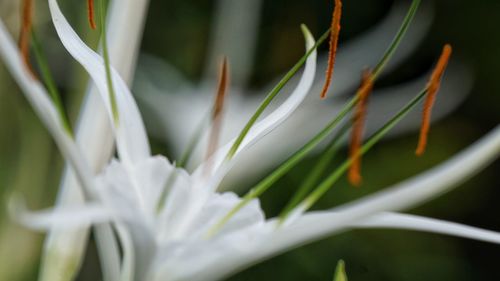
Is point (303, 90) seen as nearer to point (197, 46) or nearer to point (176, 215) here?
point (176, 215)

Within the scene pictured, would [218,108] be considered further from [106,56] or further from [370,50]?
[370,50]

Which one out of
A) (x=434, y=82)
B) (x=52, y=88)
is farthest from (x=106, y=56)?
(x=434, y=82)

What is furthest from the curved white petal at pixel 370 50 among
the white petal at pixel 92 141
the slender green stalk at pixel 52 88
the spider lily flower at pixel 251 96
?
the slender green stalk at pixel 52 88

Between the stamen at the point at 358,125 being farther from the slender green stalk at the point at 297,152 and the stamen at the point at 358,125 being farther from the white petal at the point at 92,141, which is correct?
the white petal at the point at 92,141

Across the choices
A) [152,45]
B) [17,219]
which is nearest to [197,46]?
[152,45]

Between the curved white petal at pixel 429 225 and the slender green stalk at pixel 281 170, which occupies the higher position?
the slender green stalk at pixel 281 170

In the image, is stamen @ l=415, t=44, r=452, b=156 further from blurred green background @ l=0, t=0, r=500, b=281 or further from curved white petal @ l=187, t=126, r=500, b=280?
blurred green background @ l=0, t=0, r=500, b=281
